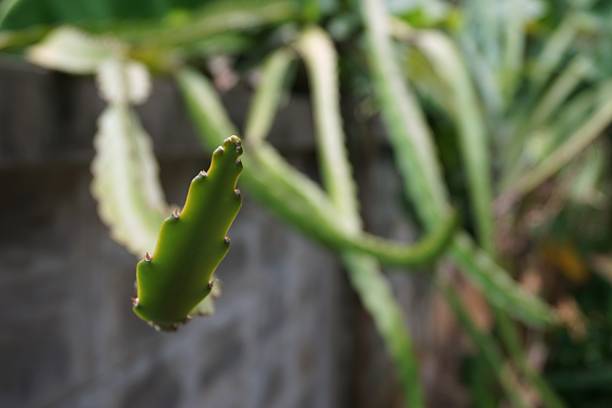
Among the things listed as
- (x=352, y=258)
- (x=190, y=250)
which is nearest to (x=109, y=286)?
(x=352, y=258)

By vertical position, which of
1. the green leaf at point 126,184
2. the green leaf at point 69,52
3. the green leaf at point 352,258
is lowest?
the green leaf at point 352,258

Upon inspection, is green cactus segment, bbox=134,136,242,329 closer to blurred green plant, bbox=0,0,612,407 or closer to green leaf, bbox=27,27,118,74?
blurred green plant, bbox=0,0,612,407

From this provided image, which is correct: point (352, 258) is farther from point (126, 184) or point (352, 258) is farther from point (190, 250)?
point (190, 250)

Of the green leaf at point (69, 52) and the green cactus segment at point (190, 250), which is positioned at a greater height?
the green leaf at point (69, 52)

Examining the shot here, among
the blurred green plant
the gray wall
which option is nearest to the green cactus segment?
the blurred green plant

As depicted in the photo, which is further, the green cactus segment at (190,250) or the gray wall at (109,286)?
the gray wall at (109,286)

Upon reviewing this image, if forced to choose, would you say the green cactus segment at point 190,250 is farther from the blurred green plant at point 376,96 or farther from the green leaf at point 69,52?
the green leaf at point 69,52

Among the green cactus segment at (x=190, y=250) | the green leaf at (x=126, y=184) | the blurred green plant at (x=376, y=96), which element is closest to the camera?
the green cactus segment at (x=190, y=250)

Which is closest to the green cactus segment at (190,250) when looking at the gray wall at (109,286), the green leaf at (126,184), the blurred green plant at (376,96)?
the blurred green plant at (376,96)

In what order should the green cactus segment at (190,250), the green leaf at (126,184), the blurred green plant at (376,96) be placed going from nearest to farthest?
the green cactus segment at (190,250), the green leaf at (126,184), the blurred green plant at (376,96)
